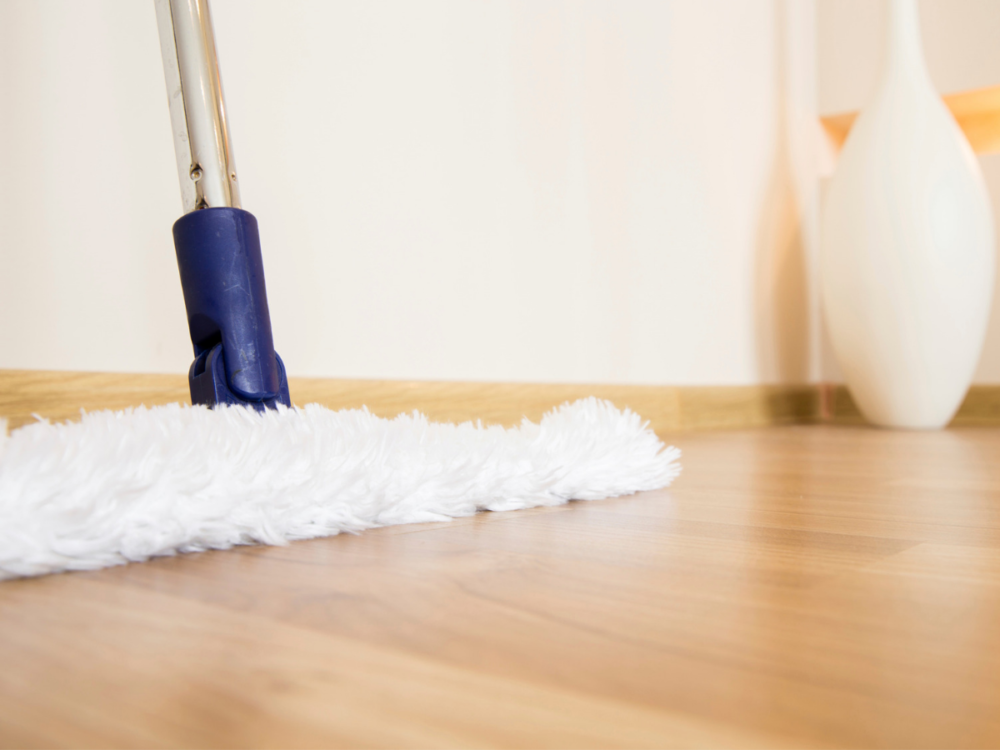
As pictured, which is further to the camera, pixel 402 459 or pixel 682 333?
pixel 682 333

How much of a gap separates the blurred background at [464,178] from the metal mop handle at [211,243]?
136 mm

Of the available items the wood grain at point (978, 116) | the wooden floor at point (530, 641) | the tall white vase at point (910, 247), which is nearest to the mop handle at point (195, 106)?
the wooden floor at point (530, 641)

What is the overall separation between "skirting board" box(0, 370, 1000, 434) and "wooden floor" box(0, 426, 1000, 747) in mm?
334

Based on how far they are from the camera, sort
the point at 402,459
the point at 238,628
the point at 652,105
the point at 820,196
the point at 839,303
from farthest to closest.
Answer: the point at 820,196, the point at 839,303, the point at 652,105, the point at 402,459, the point at 238,628

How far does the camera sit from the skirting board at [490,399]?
629mm

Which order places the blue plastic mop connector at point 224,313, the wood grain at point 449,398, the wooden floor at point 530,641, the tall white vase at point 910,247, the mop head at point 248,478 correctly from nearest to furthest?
the wooden floor at point 530,641 → the mop head at point 248,478 → the blue plastic mop connector at point 224,313 → the wood grain at point 449,398 → the tall white vase at point 910,247

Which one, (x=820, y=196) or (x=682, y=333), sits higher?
(x=820, y=196)

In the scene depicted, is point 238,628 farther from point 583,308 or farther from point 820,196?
point 820,196

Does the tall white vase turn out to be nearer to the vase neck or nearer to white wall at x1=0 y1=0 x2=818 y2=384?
the vase neck

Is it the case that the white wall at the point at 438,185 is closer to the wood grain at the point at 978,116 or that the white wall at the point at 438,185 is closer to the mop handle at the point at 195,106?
the mop handle at the point at 195,106

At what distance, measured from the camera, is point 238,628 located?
25 centimetres

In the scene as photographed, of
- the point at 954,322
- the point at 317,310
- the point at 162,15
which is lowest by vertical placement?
the point at 954,322

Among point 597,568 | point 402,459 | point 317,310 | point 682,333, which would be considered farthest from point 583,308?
point 597,568

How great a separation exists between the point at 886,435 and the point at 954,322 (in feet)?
0.76
